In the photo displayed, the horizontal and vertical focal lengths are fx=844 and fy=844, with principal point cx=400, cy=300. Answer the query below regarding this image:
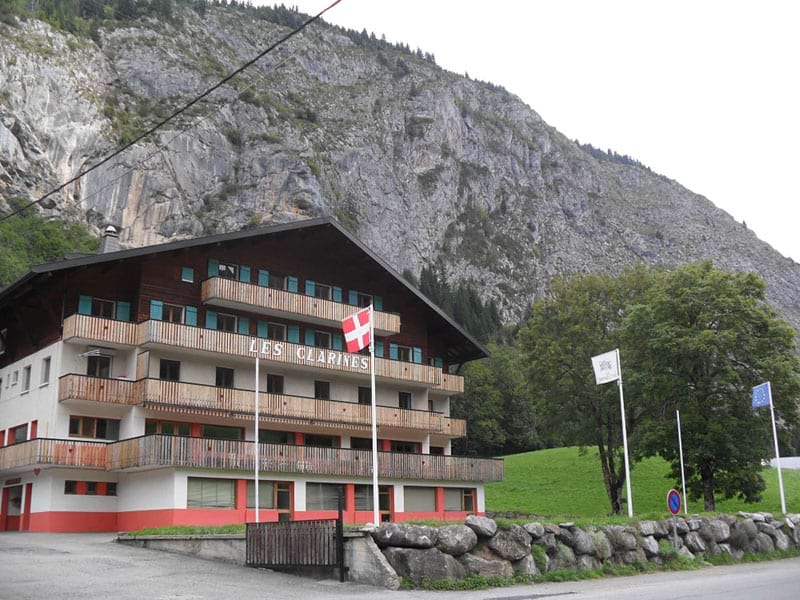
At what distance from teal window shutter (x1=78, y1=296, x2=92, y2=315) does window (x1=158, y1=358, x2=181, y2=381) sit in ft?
12.0

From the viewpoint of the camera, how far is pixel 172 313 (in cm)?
3672

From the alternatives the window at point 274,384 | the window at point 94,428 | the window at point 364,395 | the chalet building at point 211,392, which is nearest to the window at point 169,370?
the chalet building at point 211,392

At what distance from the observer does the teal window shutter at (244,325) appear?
1526 inches

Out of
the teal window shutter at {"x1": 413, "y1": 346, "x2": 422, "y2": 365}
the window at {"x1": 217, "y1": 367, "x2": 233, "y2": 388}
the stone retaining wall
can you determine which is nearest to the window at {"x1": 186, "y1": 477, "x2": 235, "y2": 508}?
the window at {"x1": 217, "y1": 367, "x2": 233, "y2": 388}

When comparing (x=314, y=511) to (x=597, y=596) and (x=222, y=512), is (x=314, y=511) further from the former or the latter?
(x=597, y=596)

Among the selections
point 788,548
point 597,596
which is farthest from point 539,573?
point 788,548

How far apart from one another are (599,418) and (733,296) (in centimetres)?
987

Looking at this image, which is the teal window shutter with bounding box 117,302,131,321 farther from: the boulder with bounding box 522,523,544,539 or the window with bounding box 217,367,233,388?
the boulder with bounding box 522,523,544,539

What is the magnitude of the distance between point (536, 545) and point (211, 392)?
1957 centimetres

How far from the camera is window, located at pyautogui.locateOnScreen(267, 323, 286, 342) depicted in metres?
39.8

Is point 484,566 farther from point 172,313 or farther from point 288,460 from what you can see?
point 172,313

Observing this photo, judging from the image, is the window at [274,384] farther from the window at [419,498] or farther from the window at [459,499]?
the window at [459,499]

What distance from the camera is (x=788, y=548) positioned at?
90.1 ft

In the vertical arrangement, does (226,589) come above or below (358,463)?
below
